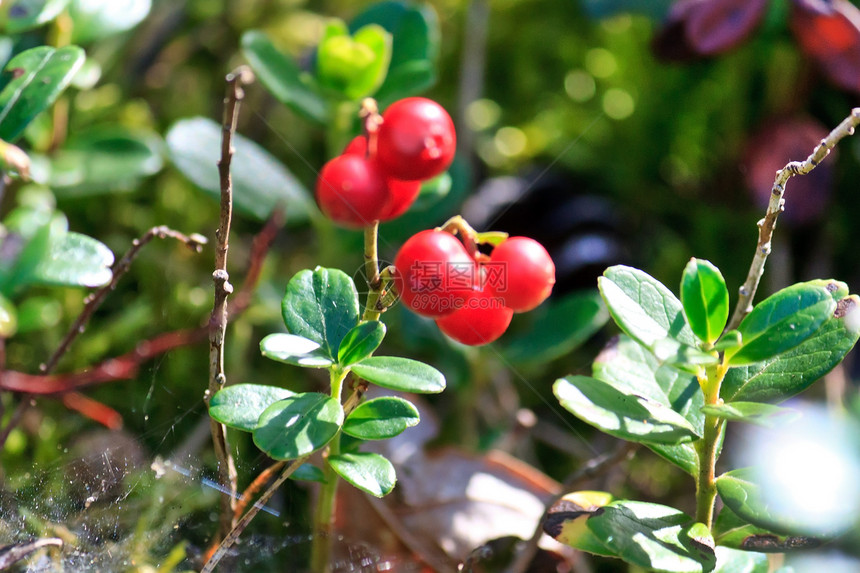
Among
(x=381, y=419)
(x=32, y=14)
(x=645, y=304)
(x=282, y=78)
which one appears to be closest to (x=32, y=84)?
(x=32, y=14)

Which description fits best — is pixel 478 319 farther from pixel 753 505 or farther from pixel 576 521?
pixel 753 505

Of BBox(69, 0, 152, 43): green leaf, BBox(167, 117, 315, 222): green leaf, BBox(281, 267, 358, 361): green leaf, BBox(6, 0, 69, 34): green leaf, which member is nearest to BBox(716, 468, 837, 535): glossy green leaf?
BBox(281, 267, 358, 361): green leaf

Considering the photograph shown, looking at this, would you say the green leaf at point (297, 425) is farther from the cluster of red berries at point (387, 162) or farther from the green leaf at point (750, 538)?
the green leaf at point (750, 538)

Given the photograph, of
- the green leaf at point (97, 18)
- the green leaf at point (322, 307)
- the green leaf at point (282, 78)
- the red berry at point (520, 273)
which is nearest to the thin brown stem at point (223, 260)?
the green leaf at point (322, 307)

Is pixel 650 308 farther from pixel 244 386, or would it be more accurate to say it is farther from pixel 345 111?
pixel 345 111

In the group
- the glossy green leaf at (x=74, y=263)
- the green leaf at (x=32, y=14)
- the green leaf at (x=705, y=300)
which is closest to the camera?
the green leaf at (x=705, y=300)

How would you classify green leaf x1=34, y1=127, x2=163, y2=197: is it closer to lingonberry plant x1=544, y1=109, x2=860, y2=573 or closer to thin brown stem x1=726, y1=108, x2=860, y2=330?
lingonberry plant x1=544, y1=109, x2=860, y2=573
